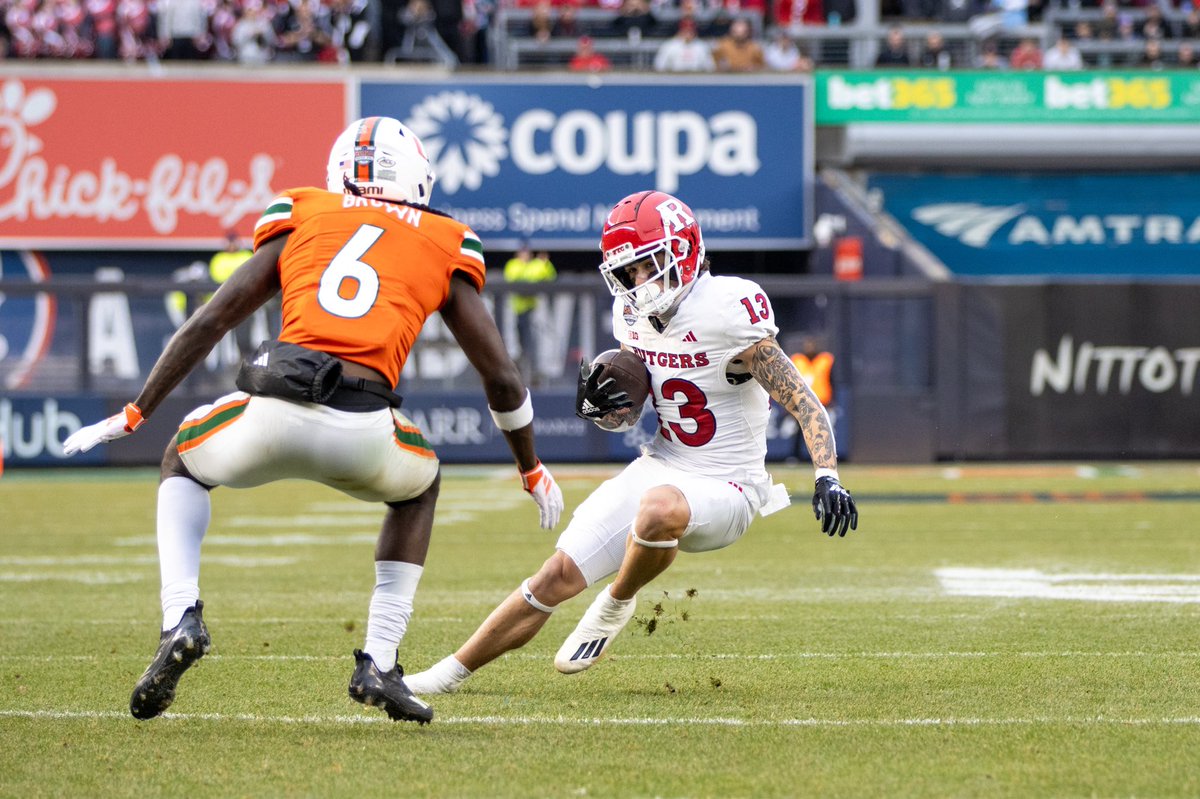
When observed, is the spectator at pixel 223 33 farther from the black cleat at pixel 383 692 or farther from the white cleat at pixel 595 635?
the black cleat at pixel 383 692

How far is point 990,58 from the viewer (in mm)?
21250

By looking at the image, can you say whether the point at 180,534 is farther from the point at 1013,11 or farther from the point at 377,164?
the point at 1013,11

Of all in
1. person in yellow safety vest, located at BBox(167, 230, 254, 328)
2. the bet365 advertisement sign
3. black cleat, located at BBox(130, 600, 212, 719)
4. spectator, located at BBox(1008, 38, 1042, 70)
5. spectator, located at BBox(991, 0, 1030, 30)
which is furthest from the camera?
spectator, located at BBox(991, 0, 1030, 30)

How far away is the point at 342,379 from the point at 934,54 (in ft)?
58.5

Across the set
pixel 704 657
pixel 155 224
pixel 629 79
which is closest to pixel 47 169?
pixel 155 224

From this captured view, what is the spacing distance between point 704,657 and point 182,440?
2.22m

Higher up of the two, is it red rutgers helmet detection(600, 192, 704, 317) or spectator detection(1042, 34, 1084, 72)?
red rutgers helmet detection(600, 192, 704, 317)

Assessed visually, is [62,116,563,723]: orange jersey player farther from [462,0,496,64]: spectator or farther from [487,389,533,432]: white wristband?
[462,0,496,64]: spectator

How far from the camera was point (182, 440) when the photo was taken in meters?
4.30

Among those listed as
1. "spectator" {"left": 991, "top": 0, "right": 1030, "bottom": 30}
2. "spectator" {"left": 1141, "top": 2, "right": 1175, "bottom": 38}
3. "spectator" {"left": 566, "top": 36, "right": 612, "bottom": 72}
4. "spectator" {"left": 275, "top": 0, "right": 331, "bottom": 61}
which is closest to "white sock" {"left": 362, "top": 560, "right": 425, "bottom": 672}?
"spectator" {"left": 566, "top": 36, "right": 612, "bottom": 72}

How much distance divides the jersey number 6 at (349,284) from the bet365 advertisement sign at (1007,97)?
1677 cm

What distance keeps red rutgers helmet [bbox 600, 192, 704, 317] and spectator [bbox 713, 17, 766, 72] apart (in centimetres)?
1558

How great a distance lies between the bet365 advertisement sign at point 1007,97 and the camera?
2053 centimetres

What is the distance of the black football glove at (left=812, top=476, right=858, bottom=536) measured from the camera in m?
4.73
